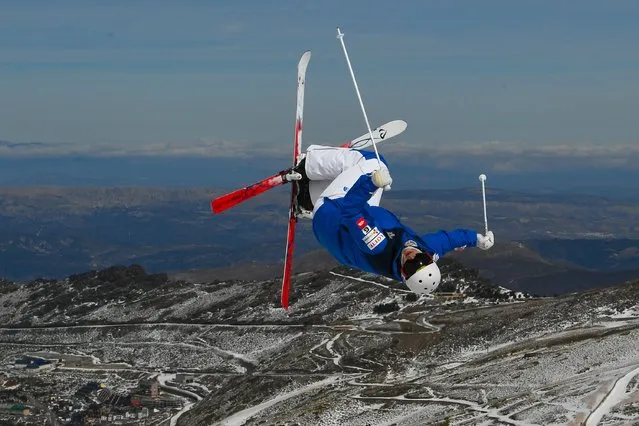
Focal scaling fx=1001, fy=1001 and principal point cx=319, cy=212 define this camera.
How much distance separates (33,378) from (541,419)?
74.3 metres

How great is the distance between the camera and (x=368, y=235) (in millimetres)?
27625

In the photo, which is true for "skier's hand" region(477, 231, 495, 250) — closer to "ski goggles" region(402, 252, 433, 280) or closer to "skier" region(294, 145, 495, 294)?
"skier" region(294, 145, 495, 294)

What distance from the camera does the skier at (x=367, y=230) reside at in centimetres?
2686

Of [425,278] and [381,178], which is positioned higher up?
[381,178]

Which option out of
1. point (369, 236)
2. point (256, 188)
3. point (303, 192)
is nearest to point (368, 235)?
point (369, 236)

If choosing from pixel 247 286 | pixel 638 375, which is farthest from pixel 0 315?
pixel 638 375

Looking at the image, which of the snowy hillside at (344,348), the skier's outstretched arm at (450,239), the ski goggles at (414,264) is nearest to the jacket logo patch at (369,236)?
the ski goggles at (414,264)

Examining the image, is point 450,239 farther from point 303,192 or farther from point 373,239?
point 303,192

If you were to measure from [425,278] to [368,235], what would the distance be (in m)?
2.13

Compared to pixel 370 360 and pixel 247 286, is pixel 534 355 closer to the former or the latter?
pixel 370 360

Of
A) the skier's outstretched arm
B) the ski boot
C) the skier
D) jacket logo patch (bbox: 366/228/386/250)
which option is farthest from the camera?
the ski boot

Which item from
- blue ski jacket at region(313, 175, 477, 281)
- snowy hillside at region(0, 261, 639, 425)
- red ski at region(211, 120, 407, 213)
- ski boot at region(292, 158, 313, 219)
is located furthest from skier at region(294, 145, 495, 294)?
snowy hillside at region(0, 261, 639, 425)

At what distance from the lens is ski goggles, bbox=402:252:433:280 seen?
2667cm

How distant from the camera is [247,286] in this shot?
153 meters
